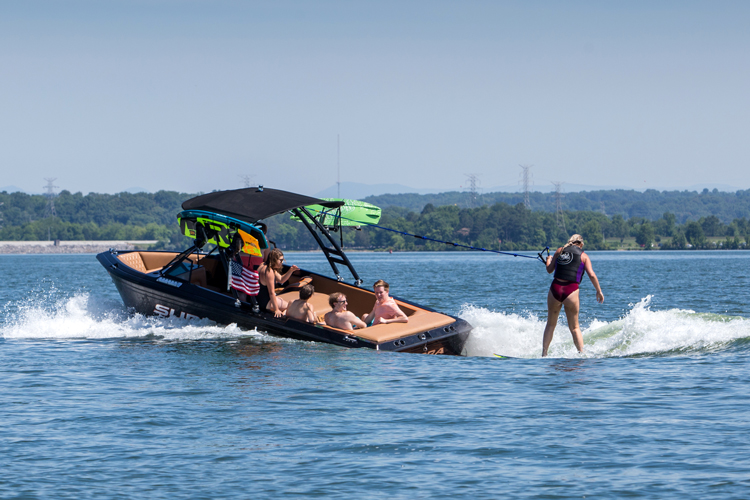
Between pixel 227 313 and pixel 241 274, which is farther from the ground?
pixel 241 274

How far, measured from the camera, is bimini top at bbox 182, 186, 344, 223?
49.5 ft

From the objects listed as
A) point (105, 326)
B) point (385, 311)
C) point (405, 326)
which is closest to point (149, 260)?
point (105, 326)

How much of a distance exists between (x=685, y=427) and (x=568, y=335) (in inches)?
260

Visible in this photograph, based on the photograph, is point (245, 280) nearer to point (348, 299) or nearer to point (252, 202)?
point (252, 202)

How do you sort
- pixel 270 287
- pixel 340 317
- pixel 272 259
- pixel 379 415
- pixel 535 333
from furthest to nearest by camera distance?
pixel 535 333 → pixel 272 259 → pixel 270 287 → pixel 340 317 → pixel 379 415

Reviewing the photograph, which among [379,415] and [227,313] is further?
[227,313]

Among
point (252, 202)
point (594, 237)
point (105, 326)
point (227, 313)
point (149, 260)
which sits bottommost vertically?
point (105, 326)

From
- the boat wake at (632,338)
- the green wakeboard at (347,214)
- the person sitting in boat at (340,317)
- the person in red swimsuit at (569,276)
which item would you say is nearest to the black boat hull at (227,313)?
the person sitting in boat at (340,317)

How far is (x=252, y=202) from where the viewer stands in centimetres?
1566

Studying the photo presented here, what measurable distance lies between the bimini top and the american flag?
0.85 metres

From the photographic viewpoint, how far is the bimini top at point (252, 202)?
15.1 metres

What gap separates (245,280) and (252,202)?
1627 mm

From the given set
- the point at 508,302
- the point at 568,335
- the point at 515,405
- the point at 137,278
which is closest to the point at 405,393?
the point at 515,405

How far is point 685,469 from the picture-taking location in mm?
7664
